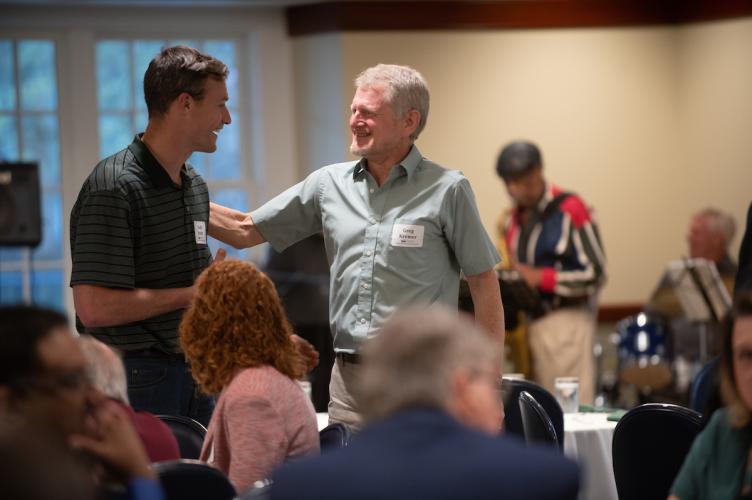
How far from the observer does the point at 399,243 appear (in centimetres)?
338

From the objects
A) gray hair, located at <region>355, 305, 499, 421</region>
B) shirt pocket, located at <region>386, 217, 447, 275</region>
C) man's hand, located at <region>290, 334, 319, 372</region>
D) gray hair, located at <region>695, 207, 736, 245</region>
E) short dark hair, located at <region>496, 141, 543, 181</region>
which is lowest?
man's hand, located at <region>290, 334, 319, 372</region>

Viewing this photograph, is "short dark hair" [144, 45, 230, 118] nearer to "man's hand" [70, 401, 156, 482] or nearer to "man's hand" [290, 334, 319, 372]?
"man's hand" [290, 334, 319, 372]

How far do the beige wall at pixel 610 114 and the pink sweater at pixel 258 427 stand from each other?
5180 mm

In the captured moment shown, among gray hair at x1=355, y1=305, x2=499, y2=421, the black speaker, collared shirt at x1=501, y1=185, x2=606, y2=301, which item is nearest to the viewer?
gray hair at x1=355, y1=305, x2=499, y2=421

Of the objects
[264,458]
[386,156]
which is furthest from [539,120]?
[264,458]

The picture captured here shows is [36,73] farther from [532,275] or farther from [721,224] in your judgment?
[721,224]

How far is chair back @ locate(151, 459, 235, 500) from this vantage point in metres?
2.44

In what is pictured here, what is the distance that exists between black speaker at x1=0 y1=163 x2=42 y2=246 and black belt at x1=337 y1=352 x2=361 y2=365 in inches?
176

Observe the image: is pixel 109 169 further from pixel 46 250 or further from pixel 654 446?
pixel 46 250

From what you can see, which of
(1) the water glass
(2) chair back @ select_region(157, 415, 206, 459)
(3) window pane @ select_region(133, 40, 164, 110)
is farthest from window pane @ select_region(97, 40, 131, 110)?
(2) chair back @ select_region(157, 415, 206, 459)

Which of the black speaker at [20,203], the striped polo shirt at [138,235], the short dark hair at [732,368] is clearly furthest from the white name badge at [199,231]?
the black speaker at [20,203]

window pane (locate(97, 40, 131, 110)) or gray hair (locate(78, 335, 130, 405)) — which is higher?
window pane (locate(97, 40, 131, 110))

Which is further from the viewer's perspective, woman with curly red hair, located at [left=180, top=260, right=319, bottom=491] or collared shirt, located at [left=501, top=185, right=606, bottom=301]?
collared shirt, located at [left=501, top=185, right=606, bottom=301]

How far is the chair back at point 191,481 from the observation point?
2.44m
